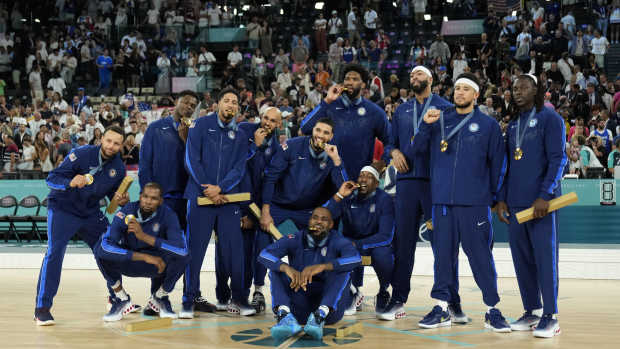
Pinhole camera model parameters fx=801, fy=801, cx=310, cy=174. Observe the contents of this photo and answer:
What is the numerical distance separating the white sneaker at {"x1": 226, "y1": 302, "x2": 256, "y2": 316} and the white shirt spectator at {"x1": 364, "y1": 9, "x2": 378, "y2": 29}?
15015 mm

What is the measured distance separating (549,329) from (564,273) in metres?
4.67

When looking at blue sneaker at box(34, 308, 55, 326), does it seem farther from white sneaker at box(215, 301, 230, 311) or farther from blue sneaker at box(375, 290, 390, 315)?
blue sneaker at box(375, 290, 390, 315)

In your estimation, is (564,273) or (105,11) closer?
(564,273)

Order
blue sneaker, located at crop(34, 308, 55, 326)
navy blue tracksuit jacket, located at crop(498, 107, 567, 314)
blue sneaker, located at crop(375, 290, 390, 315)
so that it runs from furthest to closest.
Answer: blue sneaker, located at crop(375, 290, 390, 315), blue sneaker, located at crop(34, 308, 55, 326), navy blue tracksuit jacket, located at crop(498, 107, 567, 314)

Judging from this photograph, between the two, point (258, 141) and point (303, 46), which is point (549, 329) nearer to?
point (258, 141)

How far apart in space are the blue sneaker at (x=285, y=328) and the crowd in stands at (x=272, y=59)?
8260 mm

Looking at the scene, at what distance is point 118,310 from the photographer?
7586 millimetres

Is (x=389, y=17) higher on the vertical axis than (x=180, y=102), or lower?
higher

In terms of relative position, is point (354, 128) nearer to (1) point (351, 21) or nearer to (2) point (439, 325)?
(2) point (439, 325)

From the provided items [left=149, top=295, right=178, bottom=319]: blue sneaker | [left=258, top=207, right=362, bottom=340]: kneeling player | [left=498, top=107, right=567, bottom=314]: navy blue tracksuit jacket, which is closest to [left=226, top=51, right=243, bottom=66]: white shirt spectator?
[left=149, top=295, right=178, bottom=319]: blue sneaker

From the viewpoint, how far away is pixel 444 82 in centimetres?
1788

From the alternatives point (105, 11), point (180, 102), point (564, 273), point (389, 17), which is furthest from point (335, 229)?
point (105, 11)

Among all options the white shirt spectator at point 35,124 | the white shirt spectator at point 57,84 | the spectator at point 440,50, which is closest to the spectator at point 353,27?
the spectator at point 440,50

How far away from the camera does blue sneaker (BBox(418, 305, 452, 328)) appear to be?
Result: 7.06 m
